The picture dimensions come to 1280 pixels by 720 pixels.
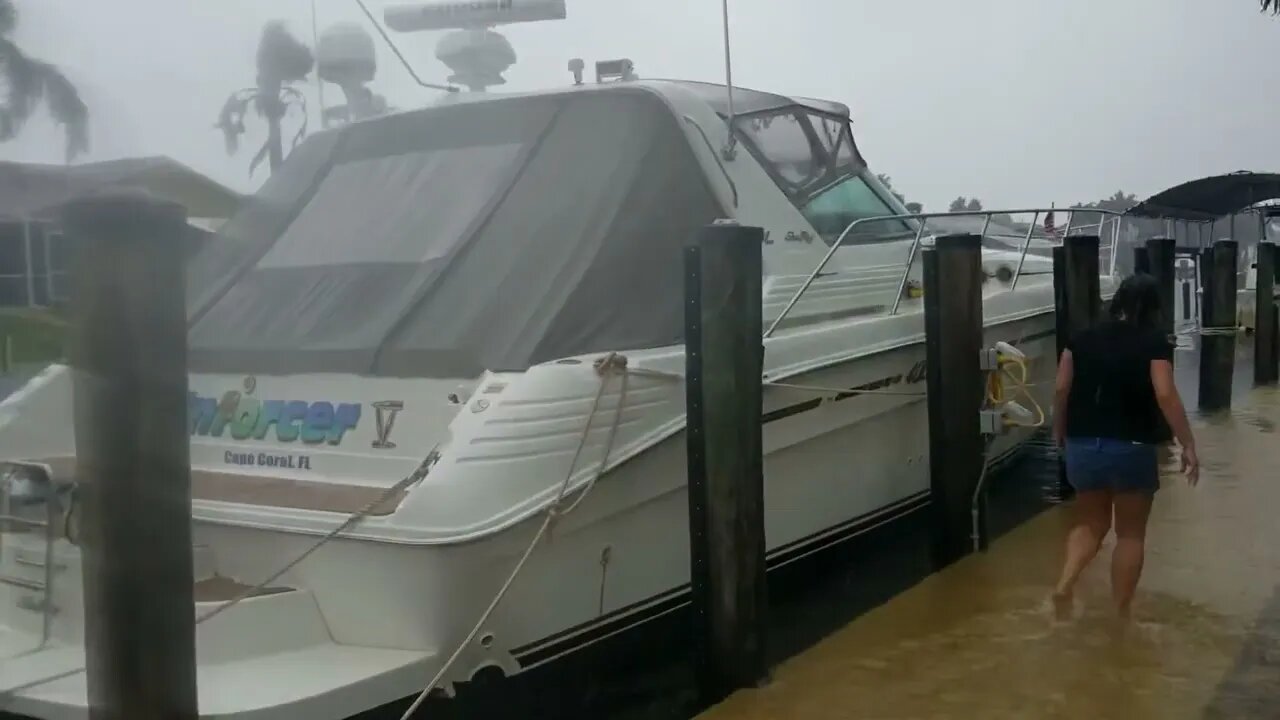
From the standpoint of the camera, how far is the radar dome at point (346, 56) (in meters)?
4.96

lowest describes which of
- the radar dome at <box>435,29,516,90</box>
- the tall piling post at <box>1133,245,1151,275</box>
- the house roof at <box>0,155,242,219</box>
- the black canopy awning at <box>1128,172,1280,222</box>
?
the tall piling post at <box>1133,245,1151,275</box>

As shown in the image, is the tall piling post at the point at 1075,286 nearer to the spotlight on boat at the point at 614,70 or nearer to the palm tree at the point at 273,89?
the spotlight on boat at the point at 614,70

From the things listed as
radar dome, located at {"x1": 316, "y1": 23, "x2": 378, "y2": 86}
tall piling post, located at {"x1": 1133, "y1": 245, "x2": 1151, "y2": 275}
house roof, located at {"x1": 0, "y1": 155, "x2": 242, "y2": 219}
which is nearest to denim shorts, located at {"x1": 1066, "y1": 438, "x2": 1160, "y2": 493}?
radar dome, located at {"x1": 316, "y1": 23, "x2": 378, "y2": 86}

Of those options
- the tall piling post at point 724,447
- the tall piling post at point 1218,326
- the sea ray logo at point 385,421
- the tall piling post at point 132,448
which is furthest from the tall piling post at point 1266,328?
the tall piling post at point 132,448

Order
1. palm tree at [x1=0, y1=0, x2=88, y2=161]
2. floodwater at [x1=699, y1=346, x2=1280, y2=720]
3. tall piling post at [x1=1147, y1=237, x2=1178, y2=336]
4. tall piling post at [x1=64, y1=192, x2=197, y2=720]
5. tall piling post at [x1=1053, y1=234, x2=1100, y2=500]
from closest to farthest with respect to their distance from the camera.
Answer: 1. palm tree at [x1=0, y1=0, x2=88, y2=161]
2. tall piling post at [x1=64, y1=192, x2=197, y2=720]
3. floodwater at [x1=699, y1=346, x2=1280, y2=720]
4. tall piling post at [x1=1053, y1=234, x2=1100, y2=500]
5. tall piling post at [x1=1147, y1=237, x2=1178, y2=336]

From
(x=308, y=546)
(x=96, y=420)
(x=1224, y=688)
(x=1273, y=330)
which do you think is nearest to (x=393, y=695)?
(x=308, y=546)

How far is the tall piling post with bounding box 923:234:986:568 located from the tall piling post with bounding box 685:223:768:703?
69.2 inches

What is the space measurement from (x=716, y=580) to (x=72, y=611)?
2049 mm

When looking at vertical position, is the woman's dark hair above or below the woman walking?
above

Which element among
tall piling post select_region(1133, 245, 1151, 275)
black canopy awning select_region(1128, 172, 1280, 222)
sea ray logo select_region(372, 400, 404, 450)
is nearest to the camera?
sea ray logo select_region(372, 400, 404, 450)

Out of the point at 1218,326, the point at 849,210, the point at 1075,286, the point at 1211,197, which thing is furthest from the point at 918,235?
the point at 1211,197

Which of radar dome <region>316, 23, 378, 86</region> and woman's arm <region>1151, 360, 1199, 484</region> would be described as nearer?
woman's arm <region>1151, 360, 1199, 484</region>

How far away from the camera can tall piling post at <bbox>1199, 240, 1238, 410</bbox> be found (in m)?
10.3

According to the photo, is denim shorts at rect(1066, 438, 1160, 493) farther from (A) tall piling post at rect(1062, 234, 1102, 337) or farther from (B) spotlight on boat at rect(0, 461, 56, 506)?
(B) spotlight on boat at rect(0, 461, 56, 506)
